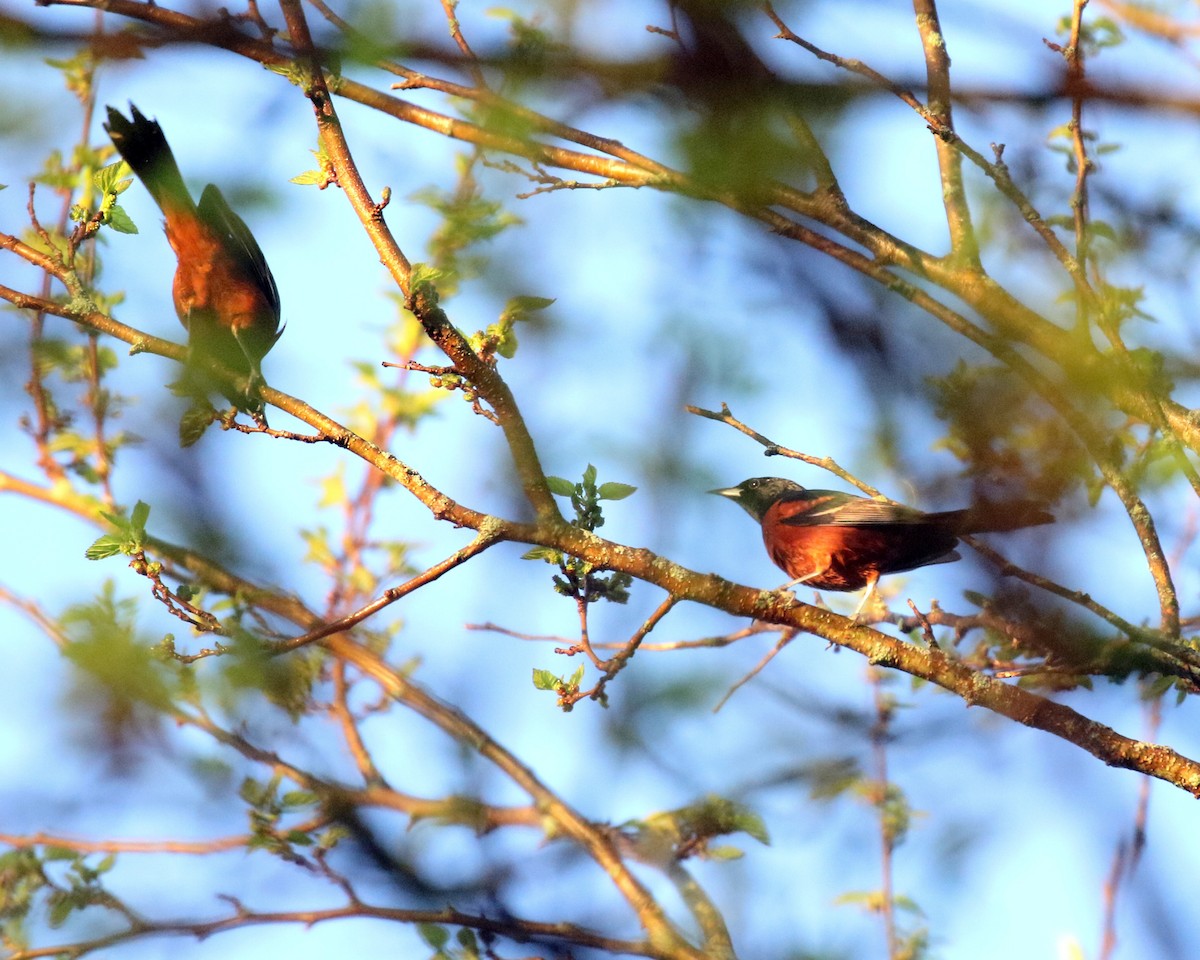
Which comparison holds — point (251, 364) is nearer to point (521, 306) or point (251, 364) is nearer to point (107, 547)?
point (107, 547)

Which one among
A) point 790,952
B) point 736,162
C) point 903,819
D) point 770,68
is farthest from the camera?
point 903,819

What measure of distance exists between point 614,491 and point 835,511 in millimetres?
2358

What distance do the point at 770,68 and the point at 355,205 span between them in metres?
1.81

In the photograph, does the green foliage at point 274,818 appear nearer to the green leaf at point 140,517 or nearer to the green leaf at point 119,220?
the green leaf at point 140,517

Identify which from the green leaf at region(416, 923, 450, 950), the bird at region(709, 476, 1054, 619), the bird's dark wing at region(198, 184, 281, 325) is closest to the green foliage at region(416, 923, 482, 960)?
the green leaf at region(416, 923, 450, 950)

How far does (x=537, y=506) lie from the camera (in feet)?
10.0

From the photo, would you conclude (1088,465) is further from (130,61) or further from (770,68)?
(130,61)

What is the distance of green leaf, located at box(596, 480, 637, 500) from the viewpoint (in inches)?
120

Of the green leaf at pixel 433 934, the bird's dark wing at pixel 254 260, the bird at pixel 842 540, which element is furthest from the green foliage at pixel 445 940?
the bird's dark wing at pixel 254 260

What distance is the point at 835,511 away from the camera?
519cm

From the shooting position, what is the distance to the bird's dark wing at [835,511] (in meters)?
4.78

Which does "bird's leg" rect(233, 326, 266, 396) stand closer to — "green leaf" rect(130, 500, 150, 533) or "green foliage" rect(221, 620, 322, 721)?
"green leaf" rect(130, 500, 150, 533)

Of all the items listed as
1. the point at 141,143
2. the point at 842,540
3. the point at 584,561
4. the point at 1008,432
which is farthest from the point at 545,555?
the point at 842,540

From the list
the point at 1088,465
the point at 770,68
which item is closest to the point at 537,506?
the point at 1088,465
